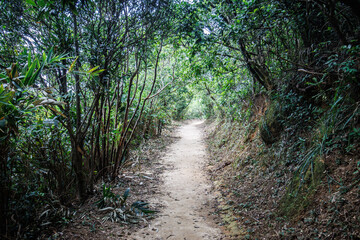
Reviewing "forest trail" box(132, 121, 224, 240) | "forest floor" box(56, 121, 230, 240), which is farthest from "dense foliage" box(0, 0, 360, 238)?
"forest trail" box(132, 121, 224, 240)

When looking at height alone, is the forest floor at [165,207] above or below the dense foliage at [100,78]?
below

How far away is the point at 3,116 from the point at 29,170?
106cm

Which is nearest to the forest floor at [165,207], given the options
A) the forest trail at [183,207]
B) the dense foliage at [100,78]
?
the forest trail at [183,207]

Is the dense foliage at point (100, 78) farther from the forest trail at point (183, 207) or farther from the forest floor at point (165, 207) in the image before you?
the forest trail at point (183, 207)

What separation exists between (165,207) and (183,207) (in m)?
0.37

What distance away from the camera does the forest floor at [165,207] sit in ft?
10.3

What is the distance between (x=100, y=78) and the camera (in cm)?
353

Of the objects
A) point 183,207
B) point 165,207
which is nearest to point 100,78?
point 165,207

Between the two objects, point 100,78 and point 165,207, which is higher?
point 100,78

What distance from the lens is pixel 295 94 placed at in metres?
4.06

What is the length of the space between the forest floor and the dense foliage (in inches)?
15.8

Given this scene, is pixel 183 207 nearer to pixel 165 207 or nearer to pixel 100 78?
pixel 165 207

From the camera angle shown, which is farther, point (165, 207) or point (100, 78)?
point (165, 207)

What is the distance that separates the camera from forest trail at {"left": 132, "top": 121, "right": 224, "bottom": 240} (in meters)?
3.19
